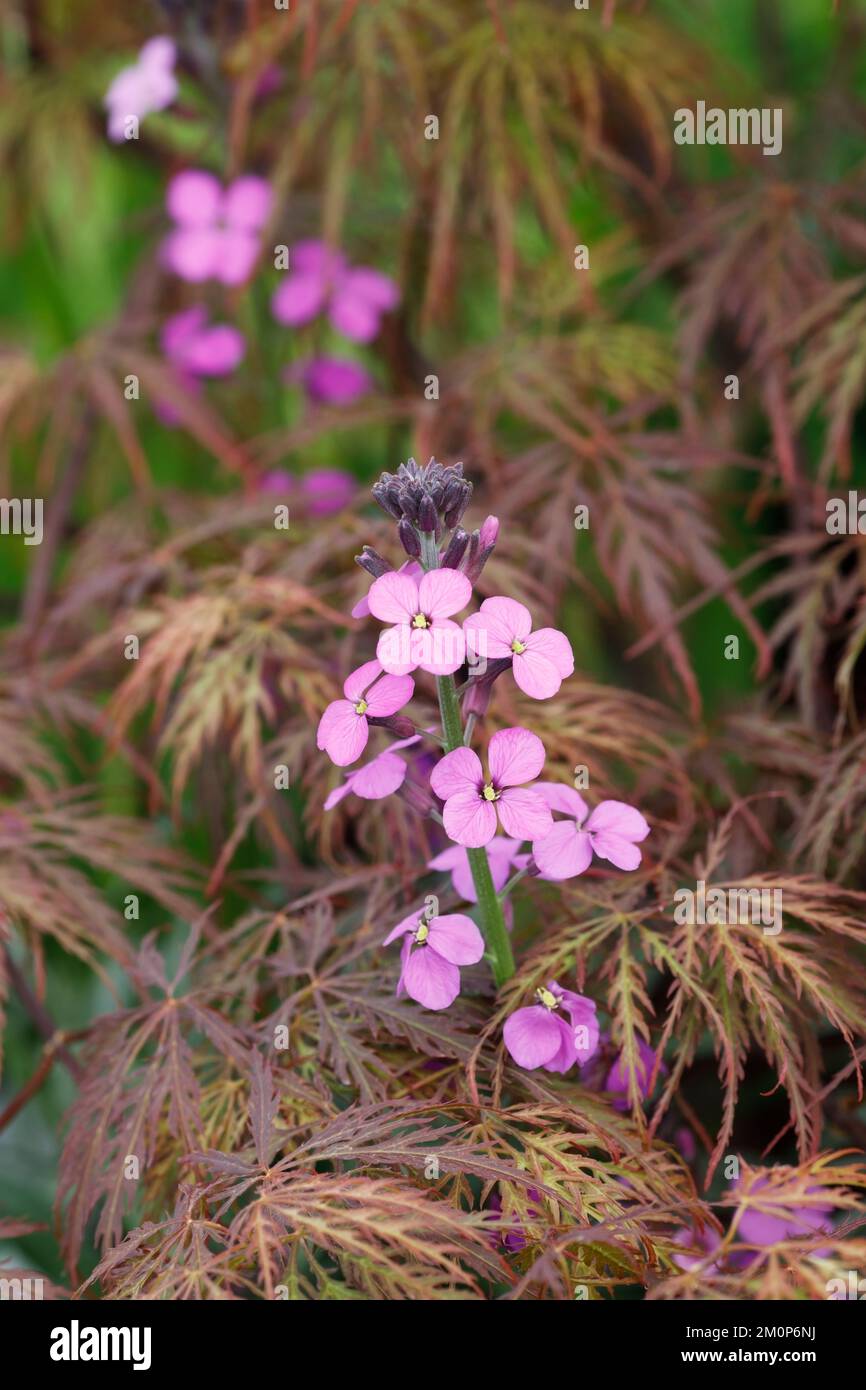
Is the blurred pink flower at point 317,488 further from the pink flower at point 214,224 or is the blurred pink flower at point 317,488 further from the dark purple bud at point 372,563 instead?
the dark purple bud at point 372,563

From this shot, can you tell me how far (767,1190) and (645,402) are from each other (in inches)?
25.3

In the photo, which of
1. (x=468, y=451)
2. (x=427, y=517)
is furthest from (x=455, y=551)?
(x=468, y=451)

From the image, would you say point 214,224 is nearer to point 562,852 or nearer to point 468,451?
point 468,451

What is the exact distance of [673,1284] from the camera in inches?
21.2

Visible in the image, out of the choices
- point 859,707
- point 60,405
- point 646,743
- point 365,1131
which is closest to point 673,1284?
point 365,1131

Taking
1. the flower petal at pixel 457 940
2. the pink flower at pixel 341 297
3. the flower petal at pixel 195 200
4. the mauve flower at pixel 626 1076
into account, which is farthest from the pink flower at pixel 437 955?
the flower petal at pixel 195 200

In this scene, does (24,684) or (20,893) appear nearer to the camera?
(20,893)

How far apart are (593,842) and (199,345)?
81 cm

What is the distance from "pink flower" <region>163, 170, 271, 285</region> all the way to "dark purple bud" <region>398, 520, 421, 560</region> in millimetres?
662

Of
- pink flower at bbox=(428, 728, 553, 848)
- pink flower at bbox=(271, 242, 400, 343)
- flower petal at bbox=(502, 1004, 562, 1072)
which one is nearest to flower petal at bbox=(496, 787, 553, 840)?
pink flower at bbox=(428, 728, 553, 848)

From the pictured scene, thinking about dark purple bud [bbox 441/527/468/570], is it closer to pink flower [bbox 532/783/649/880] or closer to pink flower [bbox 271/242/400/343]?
pink flower [bbox 532/783/649/880]

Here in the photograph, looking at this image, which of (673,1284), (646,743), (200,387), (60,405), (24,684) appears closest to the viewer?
(673,1284)
